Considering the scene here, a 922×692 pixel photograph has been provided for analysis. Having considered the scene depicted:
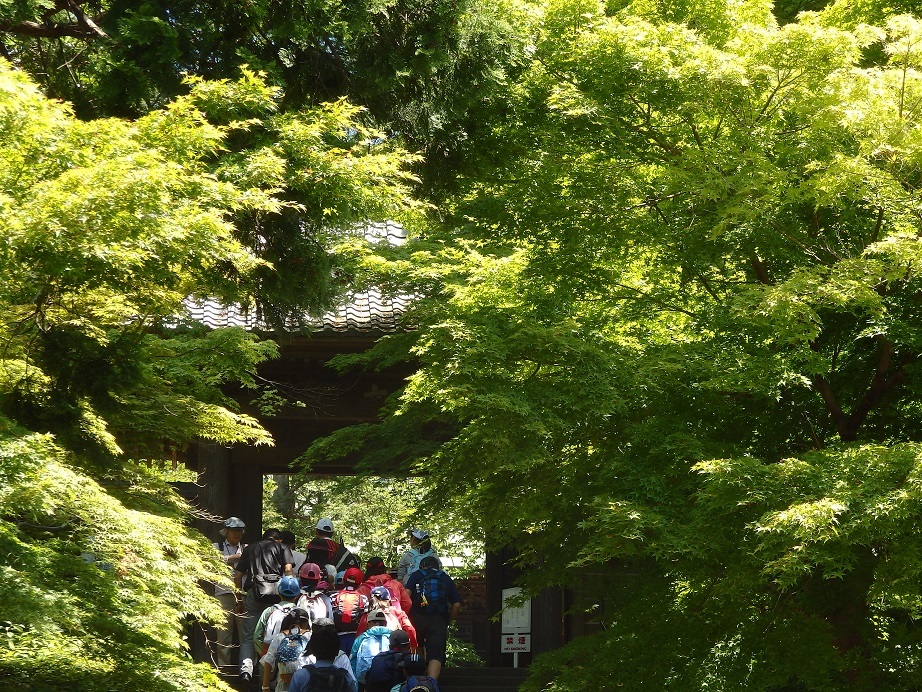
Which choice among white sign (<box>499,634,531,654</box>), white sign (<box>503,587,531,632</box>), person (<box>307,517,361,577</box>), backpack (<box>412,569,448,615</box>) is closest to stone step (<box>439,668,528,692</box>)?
white sign (<box>499,634,531,654</box>)

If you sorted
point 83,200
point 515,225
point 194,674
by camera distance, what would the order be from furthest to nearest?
point 515,225, point 194,674, point 83,200

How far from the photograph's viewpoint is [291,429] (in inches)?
562

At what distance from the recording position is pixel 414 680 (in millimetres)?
8258

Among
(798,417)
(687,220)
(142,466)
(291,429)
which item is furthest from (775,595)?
(291,429)

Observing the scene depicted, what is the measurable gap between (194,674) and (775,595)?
3.85 meters

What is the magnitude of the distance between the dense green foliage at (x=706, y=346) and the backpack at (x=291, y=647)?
205 cm

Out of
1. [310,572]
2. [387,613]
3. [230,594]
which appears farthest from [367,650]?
[230,594]

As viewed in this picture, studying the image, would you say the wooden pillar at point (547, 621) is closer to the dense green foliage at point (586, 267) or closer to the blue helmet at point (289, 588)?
the blue helmet at point (289, 588)

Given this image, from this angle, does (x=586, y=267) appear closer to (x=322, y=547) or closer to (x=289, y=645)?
(x=289, y=645)

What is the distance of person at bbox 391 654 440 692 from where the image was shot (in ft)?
26.9

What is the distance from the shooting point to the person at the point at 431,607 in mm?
10844

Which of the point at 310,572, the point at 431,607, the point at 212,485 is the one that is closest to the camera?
the point at 310,572

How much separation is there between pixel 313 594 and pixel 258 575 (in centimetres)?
153

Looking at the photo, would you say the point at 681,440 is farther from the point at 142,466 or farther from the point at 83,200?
the point at 83,200
